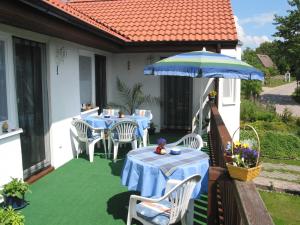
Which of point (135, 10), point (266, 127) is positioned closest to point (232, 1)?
point (135, 10)

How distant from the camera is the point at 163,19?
11406mm

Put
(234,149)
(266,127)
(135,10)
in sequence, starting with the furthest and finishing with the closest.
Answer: (266,127) < (135,10) < (234,149)

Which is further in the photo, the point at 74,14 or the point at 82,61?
the point at 82,61

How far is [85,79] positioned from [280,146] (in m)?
9.00

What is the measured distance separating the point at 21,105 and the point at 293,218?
6177mm

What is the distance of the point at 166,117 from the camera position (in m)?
11.7

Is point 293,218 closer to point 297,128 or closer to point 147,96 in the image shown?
point 147,96

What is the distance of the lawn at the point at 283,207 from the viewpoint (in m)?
6.84

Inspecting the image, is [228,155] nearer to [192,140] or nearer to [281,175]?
[192,140]

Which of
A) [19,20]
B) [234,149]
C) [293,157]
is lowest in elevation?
[293,157]

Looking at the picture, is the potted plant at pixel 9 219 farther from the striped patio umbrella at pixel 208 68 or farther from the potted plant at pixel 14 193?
the striped patio umbrella at pixel 208 68

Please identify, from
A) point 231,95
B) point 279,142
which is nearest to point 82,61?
point 231,95

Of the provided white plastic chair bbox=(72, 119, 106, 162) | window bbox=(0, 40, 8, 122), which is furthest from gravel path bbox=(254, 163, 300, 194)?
window bbox=(0, 40, 8, 122)

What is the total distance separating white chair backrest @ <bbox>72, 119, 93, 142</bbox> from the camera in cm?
743
